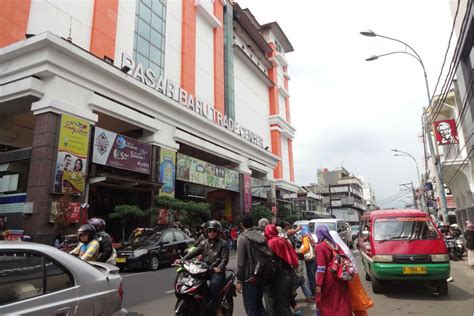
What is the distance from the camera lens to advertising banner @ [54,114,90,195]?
16.1 m

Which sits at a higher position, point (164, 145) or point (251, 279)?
point (164, 145)

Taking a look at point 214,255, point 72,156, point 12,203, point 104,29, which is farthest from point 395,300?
point 104,29

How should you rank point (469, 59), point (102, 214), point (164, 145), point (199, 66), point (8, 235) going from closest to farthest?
point (8, 235)
point (469, 59)
point (102, 214)
point (164, 145)
point (199, 66)

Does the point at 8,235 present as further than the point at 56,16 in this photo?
No

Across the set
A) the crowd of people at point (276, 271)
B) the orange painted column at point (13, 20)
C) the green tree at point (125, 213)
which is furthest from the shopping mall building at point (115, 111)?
the crowd of people at point (276, 271)

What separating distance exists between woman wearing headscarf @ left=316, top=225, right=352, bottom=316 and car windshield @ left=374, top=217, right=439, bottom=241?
4283 mm

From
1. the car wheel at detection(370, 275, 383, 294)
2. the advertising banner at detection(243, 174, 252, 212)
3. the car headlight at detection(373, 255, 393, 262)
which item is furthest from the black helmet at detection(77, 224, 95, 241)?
the advertising banner at detection(243, 174, 252, 212)

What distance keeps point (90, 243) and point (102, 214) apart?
17510 mm

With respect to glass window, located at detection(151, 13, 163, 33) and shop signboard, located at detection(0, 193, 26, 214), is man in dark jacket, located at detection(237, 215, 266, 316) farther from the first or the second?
glass window, located at detection(151, 13, 163, 33)

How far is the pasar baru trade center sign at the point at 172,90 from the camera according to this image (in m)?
22.7

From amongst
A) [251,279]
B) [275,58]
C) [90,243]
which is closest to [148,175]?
[90,243]

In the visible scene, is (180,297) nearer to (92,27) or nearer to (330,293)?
(330,293)

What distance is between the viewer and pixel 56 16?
64.4 ft

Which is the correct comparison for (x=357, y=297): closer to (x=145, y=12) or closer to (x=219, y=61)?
(x=145, y=12)
